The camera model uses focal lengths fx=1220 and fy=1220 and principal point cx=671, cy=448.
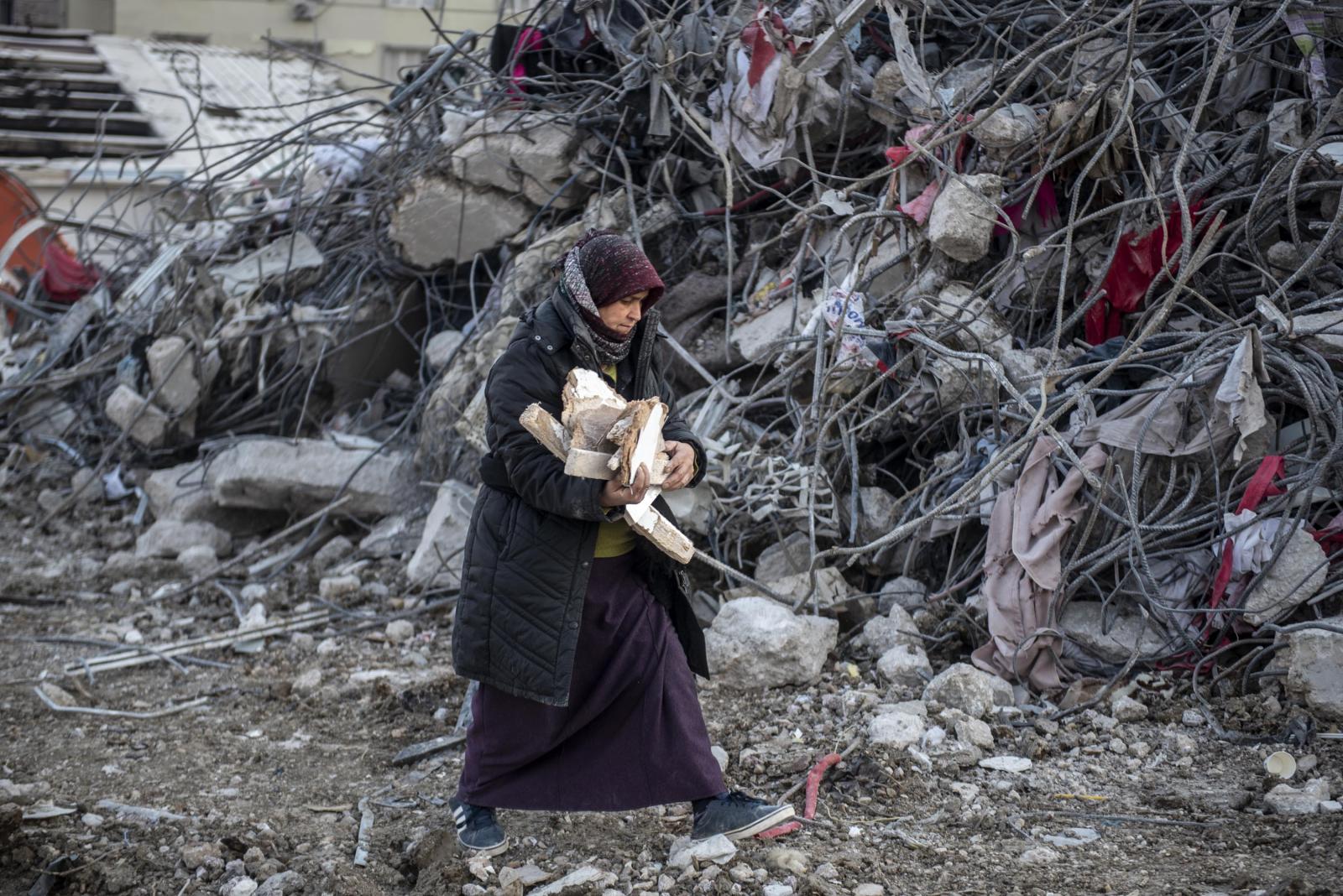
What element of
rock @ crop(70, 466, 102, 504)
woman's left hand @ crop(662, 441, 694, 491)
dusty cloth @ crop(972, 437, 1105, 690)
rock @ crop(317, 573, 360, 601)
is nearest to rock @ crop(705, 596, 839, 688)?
dusty cloth @ crop(972, 437, 1105, 690)

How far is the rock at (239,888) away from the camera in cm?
292

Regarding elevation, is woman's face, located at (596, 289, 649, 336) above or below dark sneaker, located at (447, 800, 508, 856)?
above

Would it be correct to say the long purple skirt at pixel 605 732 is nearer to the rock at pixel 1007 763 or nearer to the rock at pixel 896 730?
the rock at pixel 896 730

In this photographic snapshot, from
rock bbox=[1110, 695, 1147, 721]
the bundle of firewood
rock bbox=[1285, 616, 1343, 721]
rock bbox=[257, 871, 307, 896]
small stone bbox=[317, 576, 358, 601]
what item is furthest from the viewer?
small stone bbox=[317, 576, 358, 601]

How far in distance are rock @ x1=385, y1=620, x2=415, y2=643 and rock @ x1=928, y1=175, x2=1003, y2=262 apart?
8.80 ft

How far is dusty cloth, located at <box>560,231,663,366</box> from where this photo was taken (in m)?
2.82

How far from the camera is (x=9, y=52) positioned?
1416 centimetres

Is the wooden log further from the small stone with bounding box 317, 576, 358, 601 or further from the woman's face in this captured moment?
the small stone with bounding box 317, 576, 358, 601

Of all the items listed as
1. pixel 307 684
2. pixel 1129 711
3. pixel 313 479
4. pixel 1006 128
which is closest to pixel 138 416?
pixel 313 479

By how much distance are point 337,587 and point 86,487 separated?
231 cm

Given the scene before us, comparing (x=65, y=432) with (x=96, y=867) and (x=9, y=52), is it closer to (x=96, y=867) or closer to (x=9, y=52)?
(x=96, y=867)

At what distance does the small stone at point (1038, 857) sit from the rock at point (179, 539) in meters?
4.56

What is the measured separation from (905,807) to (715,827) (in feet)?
1.97

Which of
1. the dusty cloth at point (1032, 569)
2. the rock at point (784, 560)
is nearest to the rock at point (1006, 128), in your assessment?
the dusty cloth at point (1032, 569)
